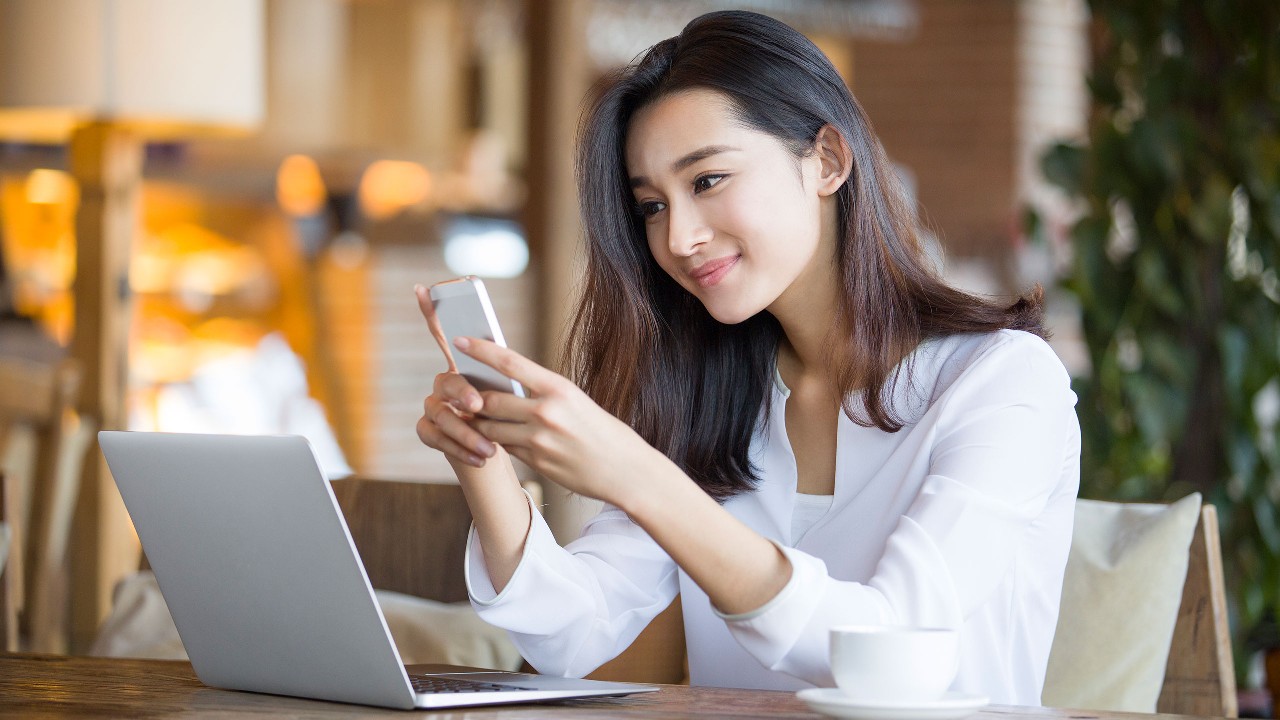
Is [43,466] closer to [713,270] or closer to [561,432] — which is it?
[713,270]

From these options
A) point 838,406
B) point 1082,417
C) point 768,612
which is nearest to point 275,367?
point 1082,417

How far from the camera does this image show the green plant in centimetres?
252

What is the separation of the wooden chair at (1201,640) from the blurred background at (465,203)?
442 mm

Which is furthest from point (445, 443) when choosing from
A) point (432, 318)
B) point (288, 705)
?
point (288, 705)

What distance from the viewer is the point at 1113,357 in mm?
2654

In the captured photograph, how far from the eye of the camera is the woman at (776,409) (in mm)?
1265

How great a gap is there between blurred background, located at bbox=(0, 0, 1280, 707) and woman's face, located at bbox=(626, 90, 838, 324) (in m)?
0.58

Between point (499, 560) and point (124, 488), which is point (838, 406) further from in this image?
point (124, 488)

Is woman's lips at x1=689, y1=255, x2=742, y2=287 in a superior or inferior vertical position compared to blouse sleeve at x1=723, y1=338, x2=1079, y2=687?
superior

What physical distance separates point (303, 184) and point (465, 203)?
38.8 inches

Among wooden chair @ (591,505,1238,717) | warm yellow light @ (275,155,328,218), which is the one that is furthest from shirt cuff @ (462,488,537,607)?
warm yellow light @ (275,155,328,218)

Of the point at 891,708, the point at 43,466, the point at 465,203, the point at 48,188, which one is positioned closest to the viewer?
the point at 891,708

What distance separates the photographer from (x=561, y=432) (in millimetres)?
1107

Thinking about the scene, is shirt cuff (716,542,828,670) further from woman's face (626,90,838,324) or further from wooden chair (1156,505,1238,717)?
wooden chair (1156,505,1238,717)
